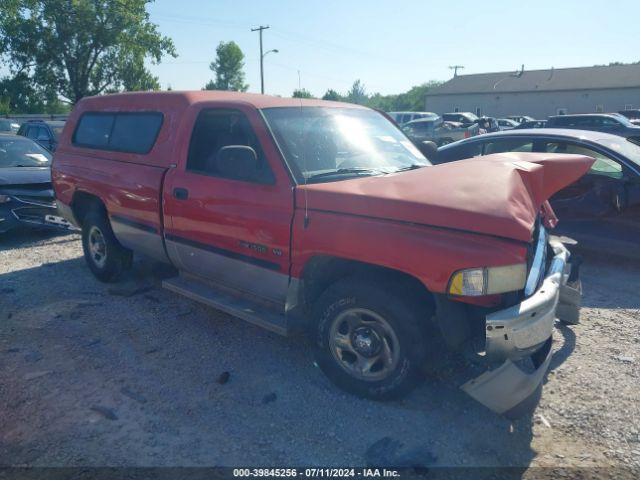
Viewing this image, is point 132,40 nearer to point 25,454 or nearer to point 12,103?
point 12,103

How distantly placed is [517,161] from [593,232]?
291 centimetres

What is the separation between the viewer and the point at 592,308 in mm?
4926

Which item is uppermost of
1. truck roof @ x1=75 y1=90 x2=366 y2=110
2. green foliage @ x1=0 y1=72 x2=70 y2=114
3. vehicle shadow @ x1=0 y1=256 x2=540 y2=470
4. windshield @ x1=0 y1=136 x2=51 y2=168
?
green foliage @ x1=0 y1=72 x2=70 y2=114

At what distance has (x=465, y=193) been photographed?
119 inches

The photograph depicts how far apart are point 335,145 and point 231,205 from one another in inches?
36.6

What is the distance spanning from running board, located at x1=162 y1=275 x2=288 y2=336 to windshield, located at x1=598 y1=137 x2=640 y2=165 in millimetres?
4504

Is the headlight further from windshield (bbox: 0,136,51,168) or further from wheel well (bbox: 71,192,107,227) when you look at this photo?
windshield (bbox: 0,136,51,168)

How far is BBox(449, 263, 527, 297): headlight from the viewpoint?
274 centimetres

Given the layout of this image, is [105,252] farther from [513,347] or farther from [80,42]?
[80,42]

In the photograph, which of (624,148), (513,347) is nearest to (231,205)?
(513,347)

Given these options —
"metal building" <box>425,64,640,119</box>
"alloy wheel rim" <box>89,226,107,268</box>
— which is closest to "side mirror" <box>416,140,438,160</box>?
"alloy wheel rim" <box>89,226,107,268</box>

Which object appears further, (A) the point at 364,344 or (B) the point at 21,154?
(B) the point at 21,154

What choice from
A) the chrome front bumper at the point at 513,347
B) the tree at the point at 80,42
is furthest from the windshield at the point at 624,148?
the tree at the point at 80,42

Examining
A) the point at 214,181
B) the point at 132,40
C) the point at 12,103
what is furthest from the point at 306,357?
the point at 12,103
